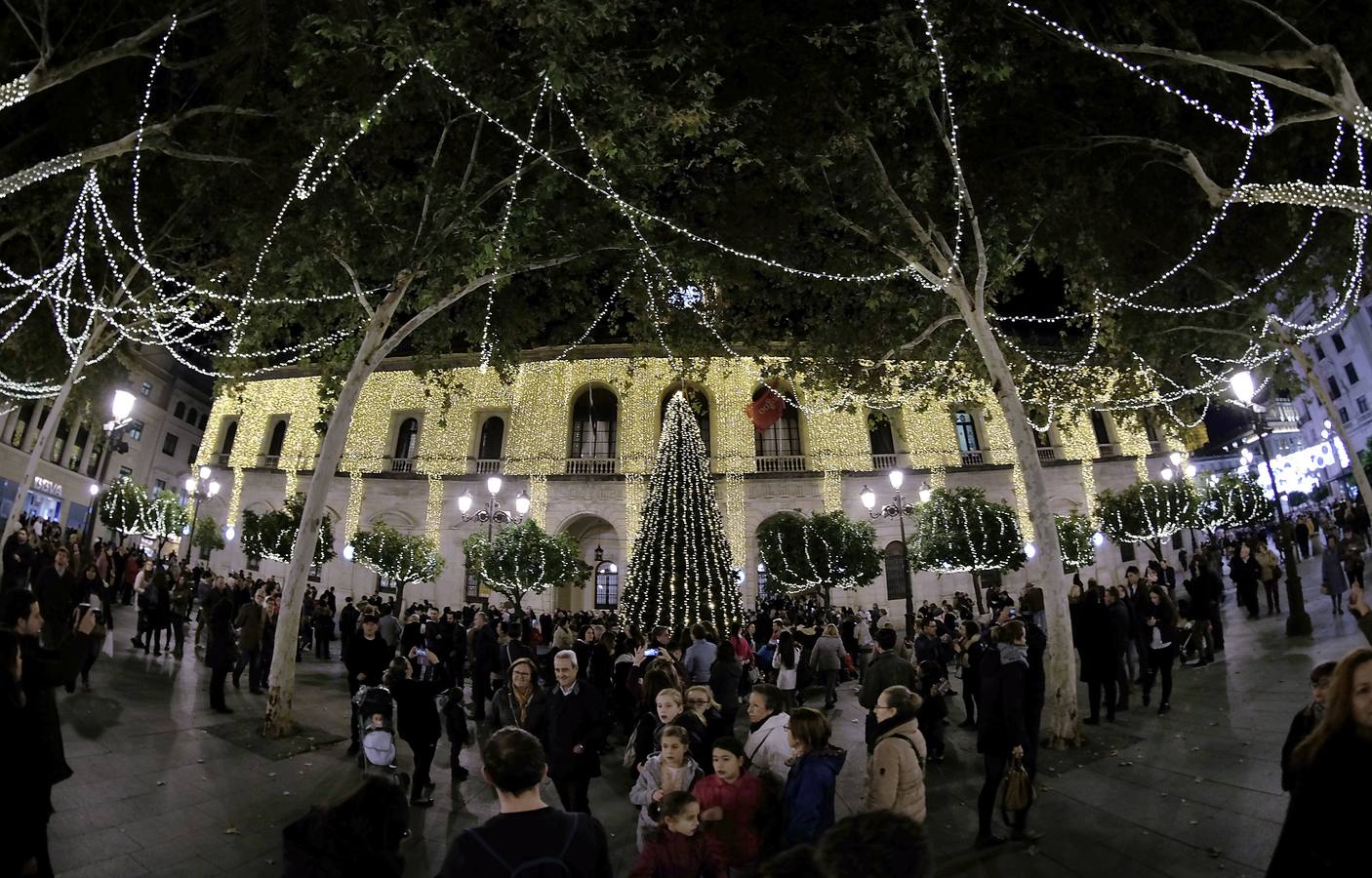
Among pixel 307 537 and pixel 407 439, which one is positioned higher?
pixel 407 439

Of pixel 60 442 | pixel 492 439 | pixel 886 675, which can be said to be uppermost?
pixel 60 442

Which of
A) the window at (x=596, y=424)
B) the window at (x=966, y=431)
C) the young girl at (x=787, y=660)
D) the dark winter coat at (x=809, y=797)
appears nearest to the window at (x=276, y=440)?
the window at (x=596, y=424)

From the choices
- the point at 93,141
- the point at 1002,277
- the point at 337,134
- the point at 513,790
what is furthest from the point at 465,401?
the point at 513,790

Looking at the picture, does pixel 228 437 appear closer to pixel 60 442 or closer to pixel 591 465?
pixel 60 442

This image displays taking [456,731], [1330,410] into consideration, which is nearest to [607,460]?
[1330,410]

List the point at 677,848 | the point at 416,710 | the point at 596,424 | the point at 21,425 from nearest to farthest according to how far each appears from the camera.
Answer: the point at 677,848 → the point at 416,710 → the point at 21,425 → the point at 596,424

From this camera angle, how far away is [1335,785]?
2172 mm

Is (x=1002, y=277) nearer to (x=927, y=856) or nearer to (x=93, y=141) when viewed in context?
(x=927, y=856)

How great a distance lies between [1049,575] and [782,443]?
22.5 metres

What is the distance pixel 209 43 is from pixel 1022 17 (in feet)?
36.5

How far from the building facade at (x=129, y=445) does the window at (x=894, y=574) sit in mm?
28345

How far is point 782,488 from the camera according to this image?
29422 millimetres

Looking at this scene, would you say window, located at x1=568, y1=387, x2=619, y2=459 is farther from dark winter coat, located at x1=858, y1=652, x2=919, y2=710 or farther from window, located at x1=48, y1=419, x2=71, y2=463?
dark winter coat, located at x1=858, y1=652, x2=919, y2=710

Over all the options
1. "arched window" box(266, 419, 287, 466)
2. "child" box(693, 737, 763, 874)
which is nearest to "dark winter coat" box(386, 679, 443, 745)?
"child" box(693, 737, 763, 874)
